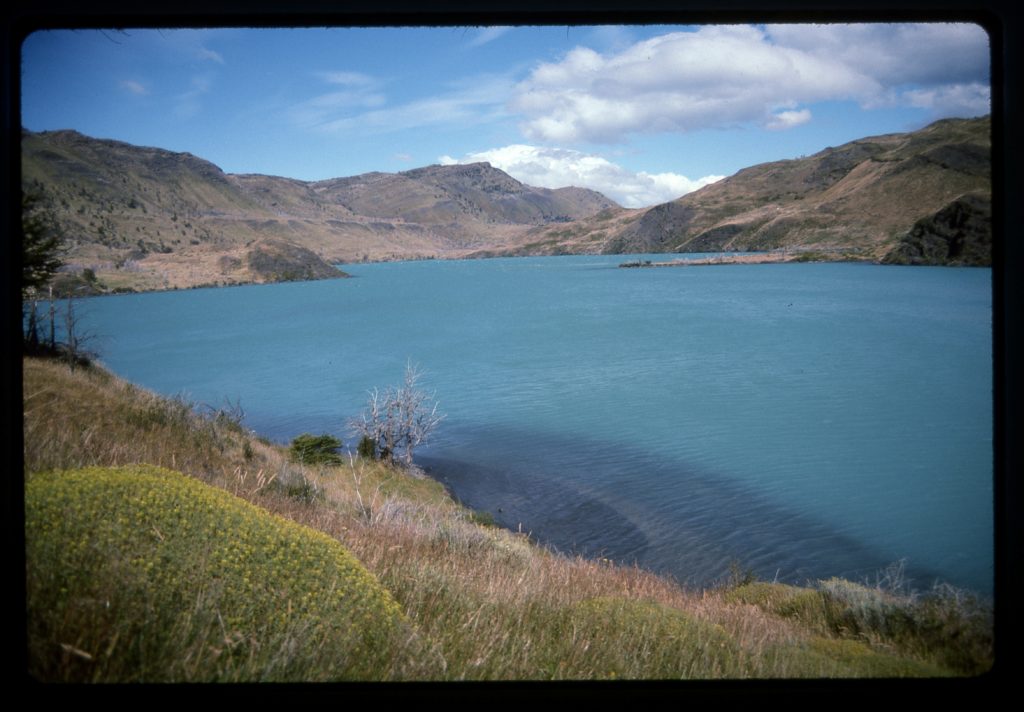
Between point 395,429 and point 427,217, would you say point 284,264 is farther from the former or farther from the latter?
point 427,217

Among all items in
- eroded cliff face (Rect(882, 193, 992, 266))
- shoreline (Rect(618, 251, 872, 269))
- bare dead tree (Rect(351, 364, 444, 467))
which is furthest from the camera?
shoreline (Rect(618, 251, 872, 269))

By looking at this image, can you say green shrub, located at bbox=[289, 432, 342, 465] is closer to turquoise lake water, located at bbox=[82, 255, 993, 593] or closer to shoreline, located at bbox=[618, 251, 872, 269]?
turquoise lake water, located at bbox=[82, 255, 993, 593]

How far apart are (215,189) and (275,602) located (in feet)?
336

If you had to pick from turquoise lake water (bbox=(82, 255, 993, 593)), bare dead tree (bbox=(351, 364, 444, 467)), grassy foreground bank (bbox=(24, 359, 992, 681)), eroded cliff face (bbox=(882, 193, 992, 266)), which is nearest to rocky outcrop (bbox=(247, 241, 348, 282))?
turquoise lake water (bbox=(82, 255, 993, 593))

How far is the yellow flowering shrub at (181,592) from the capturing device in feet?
7.24

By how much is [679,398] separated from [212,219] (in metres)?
64.0

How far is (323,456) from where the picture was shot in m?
13.3

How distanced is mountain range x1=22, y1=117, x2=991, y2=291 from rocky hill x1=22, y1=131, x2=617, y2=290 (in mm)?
49

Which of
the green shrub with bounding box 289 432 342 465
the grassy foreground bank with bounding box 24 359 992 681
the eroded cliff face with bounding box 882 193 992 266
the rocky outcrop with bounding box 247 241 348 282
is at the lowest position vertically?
the green shrub with bounding box 289 432 342 465

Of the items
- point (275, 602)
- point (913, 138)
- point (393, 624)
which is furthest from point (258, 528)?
point (913, 138)

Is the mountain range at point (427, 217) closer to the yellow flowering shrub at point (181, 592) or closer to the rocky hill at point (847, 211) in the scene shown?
the rocky hill at point (847, 211)

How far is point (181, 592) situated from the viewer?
238 cm

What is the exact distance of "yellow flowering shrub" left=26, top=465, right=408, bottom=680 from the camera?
2207 mm

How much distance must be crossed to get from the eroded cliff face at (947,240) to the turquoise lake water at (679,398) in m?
1.17
